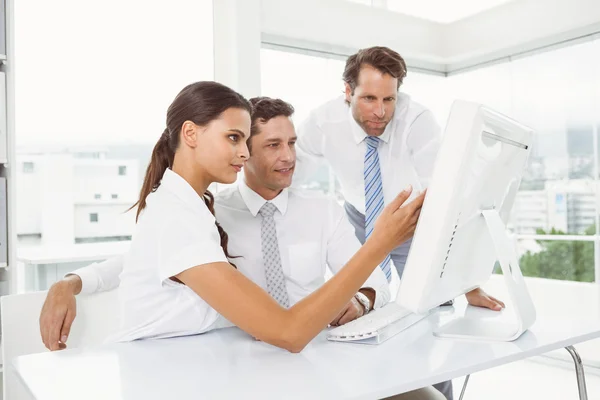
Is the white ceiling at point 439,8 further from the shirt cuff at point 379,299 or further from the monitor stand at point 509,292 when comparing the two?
the monitor stand at point 509,292

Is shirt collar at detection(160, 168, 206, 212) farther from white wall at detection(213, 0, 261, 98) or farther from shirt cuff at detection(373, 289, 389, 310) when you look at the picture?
white wall at detection(213, 0, 261, 98)

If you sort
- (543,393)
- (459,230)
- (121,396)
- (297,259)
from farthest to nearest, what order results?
(543,393)
(297,259)
(459,230)
(121,396)

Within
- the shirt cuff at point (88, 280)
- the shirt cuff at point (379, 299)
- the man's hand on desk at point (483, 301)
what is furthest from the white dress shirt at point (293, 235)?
the shirt cuff at point (88, 280)

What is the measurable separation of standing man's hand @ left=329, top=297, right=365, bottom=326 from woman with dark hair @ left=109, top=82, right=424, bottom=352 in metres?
0.24

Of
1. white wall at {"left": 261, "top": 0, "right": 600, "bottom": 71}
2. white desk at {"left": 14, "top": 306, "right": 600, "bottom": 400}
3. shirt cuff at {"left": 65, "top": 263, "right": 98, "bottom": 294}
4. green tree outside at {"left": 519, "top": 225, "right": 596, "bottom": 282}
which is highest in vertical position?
white wall at {"left": 261, "top": 0, "right": 600, "bottom": 71}

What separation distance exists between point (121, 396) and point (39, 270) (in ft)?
7.95

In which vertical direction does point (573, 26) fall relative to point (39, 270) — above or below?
above

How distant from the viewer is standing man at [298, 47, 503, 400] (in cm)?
204

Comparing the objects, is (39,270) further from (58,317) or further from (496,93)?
(496,93)

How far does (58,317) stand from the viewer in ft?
4.32

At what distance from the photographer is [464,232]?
1.08m

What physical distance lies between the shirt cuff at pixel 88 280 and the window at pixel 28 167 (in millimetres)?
1970

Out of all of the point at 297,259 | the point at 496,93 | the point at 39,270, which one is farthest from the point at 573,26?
the point at 39,270

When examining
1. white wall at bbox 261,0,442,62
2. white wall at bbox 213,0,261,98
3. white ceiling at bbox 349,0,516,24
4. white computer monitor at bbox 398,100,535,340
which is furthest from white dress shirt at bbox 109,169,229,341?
white ceiling at bbox 349,0,516,24
